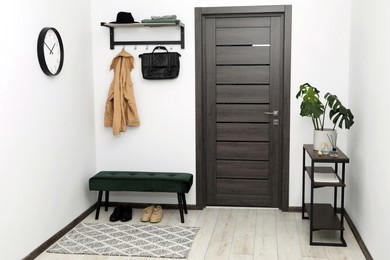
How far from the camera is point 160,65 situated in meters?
4.90

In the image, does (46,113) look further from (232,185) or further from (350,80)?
(350,80)

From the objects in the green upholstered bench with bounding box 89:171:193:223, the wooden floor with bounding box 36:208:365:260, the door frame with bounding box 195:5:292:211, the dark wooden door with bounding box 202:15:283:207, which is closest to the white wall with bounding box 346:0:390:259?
the wooden floor with bounding box 36:208:365:260

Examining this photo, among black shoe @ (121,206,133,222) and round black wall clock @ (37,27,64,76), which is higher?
round black wall clock @ (37,27,64,76)

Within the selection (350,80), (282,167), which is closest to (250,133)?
(282,167)

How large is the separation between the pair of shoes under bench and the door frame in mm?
528

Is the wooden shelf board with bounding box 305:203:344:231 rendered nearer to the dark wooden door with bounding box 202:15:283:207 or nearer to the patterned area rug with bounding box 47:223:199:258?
the dark wooden door with bounding box 202:15:283:207

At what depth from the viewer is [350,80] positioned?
4.65 meters

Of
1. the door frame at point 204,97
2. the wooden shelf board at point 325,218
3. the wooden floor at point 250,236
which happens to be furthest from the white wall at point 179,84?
the wooden shelf board at point 325,218

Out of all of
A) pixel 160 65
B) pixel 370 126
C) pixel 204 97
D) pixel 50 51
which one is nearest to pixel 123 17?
pixel 160 65

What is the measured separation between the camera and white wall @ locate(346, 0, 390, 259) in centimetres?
332

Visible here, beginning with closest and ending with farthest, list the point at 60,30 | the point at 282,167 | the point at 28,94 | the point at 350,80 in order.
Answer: the point at 28,94, the point at 60,30, the point at 350,80, the point at 282,167

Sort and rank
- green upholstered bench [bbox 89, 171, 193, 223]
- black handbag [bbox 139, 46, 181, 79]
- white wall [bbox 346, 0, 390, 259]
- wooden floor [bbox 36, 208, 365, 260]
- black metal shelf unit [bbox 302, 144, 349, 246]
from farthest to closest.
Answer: black handbag [bbox 139, 46, 181, 79], green upholstered bench [bbox 89, 171, 193, 223], black metal shelf unit [bbox 302, 144, 349, 246], wooden floor [bbox 36, 208, 365, 260], white wall [bbox 346, 0, 390, 259]

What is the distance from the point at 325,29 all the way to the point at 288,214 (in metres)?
1.89

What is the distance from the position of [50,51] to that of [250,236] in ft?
7.72
